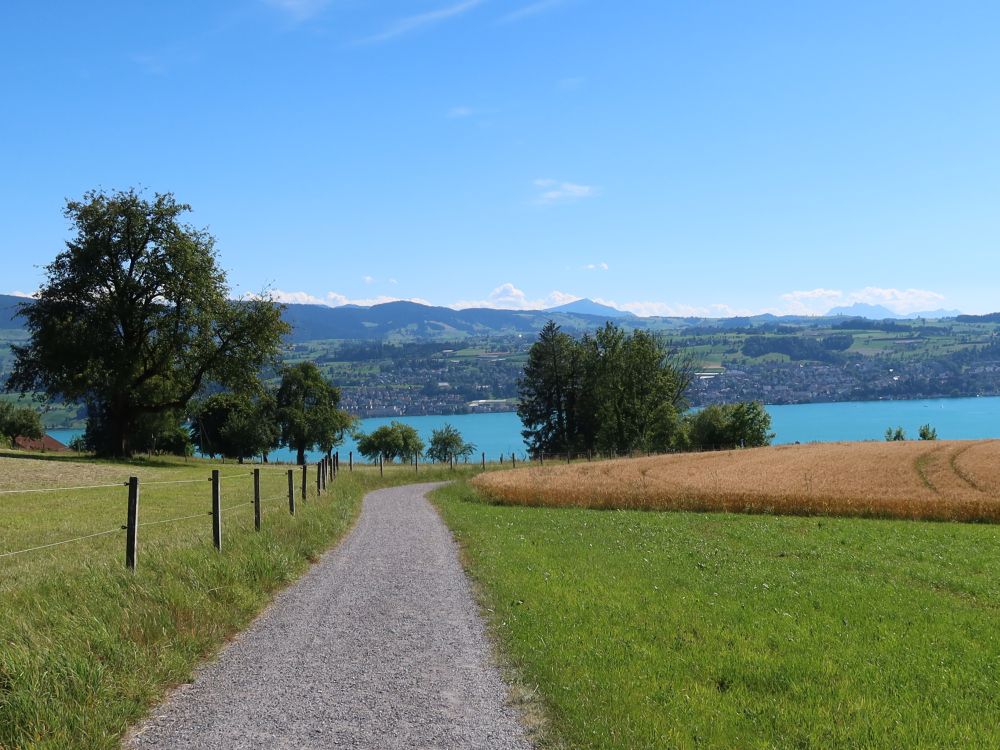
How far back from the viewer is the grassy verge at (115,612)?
271 inches

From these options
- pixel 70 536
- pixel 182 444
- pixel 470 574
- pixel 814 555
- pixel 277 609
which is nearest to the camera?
pixel 277 609

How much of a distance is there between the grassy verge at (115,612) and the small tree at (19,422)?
91.7 metres

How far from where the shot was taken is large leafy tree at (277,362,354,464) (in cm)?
9856

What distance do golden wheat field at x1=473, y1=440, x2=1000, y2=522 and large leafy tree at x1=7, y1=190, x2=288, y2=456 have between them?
23.2m

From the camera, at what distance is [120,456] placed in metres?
53.5

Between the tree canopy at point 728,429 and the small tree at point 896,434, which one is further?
the small tree at point 896,434

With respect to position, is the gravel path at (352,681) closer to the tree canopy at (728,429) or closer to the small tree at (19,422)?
the tree canopy at (728,429)

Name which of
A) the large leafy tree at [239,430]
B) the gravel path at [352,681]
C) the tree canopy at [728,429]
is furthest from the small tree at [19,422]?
the gravel path at [352,681]

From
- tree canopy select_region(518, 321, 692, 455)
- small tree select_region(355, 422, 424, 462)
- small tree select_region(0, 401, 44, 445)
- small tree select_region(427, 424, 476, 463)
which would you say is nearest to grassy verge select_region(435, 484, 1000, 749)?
tree canopy select_region(518, 321, 692, 455)

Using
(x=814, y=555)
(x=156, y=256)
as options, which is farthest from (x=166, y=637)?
(x=156, y=256)

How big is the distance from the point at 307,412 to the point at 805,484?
73.3 m

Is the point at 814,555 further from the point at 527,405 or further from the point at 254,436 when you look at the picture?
the point at 254,436

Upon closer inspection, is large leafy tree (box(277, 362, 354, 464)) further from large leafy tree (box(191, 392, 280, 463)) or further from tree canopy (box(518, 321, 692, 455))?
tree canopy (box(518, 321, 692, 455))

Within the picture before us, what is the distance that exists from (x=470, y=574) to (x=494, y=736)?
28.2 ft
